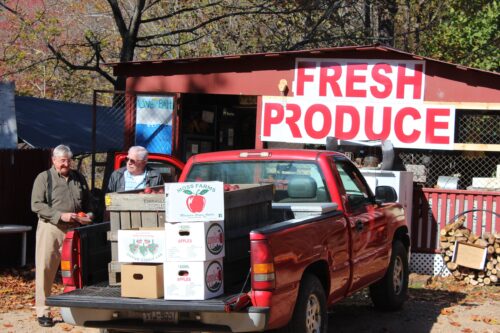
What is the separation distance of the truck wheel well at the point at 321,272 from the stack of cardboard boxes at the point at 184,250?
1034mm

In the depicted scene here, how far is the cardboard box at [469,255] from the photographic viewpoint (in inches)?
463

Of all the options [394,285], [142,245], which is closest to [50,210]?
[142,245]

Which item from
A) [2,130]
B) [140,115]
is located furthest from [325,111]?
[2,130]

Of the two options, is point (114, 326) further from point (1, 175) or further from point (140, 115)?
point (140, 115)

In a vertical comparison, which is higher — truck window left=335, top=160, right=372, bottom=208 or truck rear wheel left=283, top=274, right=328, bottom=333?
truck window left=335, top=160, right=372, bottom=208

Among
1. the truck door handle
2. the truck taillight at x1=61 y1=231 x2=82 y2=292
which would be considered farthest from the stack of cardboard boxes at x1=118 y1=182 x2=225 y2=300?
the truck door handle

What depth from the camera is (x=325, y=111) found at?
1420 cm

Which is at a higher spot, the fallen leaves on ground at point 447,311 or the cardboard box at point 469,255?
the cardboard box at point 469,255

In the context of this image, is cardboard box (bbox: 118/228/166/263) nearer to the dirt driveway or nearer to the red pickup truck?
the red pickup truck

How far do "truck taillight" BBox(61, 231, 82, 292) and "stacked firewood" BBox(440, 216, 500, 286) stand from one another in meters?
7.06

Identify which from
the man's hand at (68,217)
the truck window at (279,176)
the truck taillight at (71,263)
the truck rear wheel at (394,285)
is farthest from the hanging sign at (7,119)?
the truck taillight at (71,263)

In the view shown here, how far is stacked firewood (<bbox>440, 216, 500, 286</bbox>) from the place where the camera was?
39.0ft

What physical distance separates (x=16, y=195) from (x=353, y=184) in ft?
20.8

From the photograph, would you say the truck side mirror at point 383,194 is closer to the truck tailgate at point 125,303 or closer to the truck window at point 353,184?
the truck window at point 353,184
